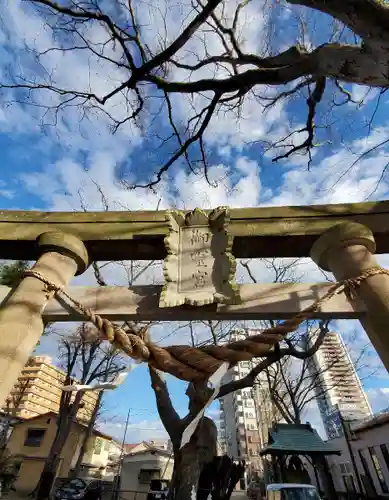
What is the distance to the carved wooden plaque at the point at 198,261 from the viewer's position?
8.09 ft

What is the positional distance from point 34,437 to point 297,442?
65.5 ft

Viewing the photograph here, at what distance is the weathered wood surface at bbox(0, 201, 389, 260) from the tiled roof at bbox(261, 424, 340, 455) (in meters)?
9.46

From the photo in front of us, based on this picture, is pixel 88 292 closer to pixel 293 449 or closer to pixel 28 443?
pixel 293 449

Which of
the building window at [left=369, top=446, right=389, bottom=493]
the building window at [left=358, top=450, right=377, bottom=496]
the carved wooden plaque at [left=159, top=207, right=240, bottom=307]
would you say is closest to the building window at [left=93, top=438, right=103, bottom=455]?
the building window at [left=358, top=450, right=377, bottom=496]

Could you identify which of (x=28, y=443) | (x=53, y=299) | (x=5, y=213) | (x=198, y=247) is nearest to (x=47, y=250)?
(x=53, y=299)

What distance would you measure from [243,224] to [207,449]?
24.9ft

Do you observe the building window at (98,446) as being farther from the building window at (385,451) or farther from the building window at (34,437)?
the building window at (385,451)

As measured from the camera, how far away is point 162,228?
2982 mm

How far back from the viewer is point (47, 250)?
111 inches

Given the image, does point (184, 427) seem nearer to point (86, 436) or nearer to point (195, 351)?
point (195, 351)

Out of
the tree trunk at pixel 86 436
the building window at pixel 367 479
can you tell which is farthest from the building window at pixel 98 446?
the building window at pixel 367 479

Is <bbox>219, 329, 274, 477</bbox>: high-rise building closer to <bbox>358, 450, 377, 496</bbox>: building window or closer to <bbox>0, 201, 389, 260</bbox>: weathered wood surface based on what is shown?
<bbox>358, 450, 377, 496</bbox>: building window

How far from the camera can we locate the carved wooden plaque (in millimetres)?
2465

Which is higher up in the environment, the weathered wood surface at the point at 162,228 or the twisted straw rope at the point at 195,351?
the weathered wood surface at the point at 162,228
